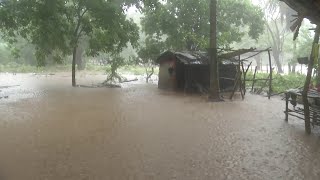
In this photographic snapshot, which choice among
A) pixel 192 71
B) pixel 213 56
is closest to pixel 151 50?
pixel 192 71

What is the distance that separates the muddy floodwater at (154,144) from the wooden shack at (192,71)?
247 inches

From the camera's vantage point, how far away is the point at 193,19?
993 inches

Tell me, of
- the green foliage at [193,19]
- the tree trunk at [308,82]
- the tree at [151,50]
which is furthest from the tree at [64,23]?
the tree trunk at [308,82]

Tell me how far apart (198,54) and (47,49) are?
1010 cm

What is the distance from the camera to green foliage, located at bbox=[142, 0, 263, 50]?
976 inches

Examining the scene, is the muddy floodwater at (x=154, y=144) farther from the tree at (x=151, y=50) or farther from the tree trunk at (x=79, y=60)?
the tree trunk at (x=79, y=60)

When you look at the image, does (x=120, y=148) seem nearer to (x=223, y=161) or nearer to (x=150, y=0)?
(x=223, y=161)

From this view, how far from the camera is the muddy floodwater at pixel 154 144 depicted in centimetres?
597

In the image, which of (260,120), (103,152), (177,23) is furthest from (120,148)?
(177,23)

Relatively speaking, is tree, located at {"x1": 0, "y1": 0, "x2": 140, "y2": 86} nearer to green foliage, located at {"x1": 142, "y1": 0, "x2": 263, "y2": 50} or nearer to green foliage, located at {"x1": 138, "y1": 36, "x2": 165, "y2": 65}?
green foliage, located at {"x1": 138, "y1": 36, "x2": 165, "y2": 65}

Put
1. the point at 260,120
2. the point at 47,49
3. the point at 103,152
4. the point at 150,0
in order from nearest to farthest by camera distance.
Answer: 1. the point at 103,152
2. the point at 260,120
3. the point at 150,0
4. the point at 47,49

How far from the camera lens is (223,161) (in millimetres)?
6590

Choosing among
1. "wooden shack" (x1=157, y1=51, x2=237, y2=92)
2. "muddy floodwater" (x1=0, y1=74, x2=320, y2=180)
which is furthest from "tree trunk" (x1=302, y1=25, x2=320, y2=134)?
"wooden shack" (x1=157, y1=51, x2=237, y2=92)

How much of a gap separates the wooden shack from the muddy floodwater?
247 inches
